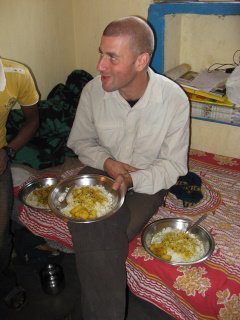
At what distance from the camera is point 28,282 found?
239cm

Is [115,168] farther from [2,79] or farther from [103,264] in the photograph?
[2,79]

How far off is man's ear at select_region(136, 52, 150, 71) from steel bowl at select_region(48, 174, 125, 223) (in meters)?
0.69

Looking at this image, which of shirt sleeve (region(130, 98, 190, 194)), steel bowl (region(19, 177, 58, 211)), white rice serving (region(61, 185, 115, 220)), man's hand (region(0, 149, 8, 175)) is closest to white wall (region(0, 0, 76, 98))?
man's hand (region(0, 149, 8, 175))

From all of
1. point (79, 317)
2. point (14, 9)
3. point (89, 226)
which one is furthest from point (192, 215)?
point (14, 9)

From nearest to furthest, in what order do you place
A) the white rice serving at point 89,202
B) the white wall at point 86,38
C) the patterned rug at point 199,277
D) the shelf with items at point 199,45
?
1. the patterned rug at point 199,277
2. the white rice serving at point 89,202
3. the shelf with items at point 199,45
4. the white wall at point 86,38

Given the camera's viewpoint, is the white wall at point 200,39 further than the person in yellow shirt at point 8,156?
Yes

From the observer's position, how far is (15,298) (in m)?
2.16

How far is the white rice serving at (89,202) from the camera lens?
1809mm

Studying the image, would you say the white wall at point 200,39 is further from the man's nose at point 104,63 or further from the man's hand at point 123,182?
the man's hand at point 123,182

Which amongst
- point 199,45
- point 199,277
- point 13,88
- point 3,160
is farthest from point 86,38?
point 199,277

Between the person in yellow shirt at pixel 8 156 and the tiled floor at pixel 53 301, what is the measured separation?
0.08 m

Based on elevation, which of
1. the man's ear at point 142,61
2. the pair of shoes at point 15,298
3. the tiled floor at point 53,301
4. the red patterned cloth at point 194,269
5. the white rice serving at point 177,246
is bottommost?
the tiled floor at point 53,301

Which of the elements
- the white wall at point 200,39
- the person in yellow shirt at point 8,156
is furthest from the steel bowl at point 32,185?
the white wall at point 200,39

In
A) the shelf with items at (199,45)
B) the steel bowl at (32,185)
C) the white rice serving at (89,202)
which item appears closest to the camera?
the white rice serving at (89,202)
